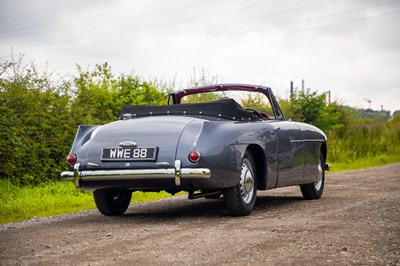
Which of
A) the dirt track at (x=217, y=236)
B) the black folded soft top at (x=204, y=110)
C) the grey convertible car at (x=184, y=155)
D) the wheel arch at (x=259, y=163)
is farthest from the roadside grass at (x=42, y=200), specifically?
the wheel arch at (x=259, y=163)

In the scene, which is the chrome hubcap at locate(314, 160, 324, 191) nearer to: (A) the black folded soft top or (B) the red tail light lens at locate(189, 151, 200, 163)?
(A) the black folded soft top

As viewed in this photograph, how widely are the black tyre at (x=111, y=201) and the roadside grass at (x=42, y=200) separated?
3.79 feet

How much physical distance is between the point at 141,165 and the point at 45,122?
565 centimetres

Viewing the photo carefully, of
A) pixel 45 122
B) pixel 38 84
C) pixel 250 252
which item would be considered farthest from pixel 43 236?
pixel 38 84

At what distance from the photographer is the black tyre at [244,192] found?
7.42 meters

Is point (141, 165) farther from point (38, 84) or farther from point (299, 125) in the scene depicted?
point (38, 84)

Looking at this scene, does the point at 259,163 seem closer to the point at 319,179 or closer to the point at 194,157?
the point at 194,157

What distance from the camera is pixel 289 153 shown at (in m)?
8.66

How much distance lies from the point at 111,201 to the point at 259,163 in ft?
5.83

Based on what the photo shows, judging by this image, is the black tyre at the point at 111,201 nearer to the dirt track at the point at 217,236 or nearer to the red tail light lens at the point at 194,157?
the dirt track at the point at 217,236

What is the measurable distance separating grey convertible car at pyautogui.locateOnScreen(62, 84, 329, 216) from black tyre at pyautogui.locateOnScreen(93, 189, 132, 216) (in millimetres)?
11

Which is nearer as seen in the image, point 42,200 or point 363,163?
point 42,200

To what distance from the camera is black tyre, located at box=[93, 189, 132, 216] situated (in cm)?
801

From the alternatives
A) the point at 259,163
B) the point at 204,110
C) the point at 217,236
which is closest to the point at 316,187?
the point at 259,163
